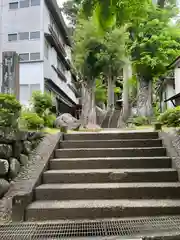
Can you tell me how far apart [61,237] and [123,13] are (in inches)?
102

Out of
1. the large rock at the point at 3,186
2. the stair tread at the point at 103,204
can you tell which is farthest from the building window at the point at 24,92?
the stair tread at the point at 103,204

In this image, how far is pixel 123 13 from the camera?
8.08ft

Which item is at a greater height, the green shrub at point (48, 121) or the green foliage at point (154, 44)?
the green foliage at point (154, 44)

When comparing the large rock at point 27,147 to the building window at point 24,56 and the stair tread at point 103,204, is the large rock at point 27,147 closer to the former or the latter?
the stair tread at point 103,204

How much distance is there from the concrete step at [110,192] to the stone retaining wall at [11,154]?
1.82ft

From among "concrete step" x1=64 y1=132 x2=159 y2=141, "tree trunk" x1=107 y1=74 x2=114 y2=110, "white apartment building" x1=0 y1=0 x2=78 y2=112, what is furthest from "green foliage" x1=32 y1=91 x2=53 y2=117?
"tree trunk" x1=107 y1=74 x2=114 y2=110

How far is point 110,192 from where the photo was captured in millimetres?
3822

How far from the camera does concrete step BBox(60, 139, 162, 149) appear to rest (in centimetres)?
527

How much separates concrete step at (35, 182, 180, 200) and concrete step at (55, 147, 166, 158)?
1.09m

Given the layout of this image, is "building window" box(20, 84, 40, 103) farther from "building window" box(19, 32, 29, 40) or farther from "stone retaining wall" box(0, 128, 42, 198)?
"stone retaining wall" box(0, 128, 42, 198)

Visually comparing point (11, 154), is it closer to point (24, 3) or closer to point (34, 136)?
point (34, 136)

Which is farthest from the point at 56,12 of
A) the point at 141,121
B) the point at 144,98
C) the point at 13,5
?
the point at 141,121

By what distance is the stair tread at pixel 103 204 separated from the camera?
3.46m

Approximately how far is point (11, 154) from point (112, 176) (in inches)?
70.8
